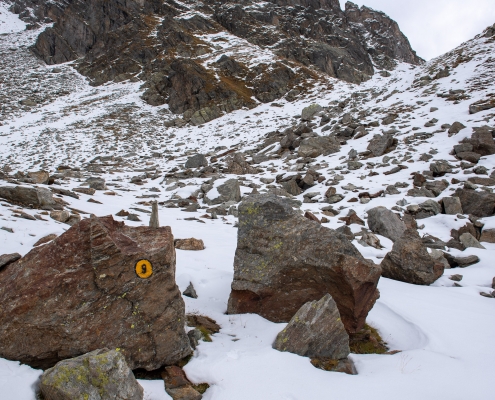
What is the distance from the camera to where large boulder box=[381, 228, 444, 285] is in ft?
24.7

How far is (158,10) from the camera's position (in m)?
77.0

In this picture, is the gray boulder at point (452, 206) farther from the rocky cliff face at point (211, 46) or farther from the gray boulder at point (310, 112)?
the rocky cliff face at point (211, 46)

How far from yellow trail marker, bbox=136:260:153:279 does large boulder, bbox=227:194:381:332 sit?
1.91 m

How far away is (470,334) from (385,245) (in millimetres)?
5310

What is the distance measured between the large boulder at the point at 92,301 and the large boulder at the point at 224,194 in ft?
36.8

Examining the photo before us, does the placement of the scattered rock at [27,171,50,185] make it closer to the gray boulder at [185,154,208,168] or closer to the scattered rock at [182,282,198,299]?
the gray boulder at [185,154,208,168]

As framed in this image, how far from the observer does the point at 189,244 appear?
8672mm

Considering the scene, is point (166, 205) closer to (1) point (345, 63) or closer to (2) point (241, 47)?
(2) point (241, 47)

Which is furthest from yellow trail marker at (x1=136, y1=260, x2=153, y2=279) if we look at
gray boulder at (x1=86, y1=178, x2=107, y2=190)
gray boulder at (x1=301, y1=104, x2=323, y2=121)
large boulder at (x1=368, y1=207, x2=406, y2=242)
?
gray boulder at (x1=301, y1=104, x2=323, y2=121)

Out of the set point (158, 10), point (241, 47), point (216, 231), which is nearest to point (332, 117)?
point (216, 231)

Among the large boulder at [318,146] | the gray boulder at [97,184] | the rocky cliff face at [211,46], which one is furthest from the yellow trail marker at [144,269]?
the rocky cliff face at [211,46]

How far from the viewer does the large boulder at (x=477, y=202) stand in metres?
11.5

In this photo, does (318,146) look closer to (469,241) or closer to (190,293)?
(469,241)

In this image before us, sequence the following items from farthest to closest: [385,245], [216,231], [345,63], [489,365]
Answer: [345,63] < [216,231] < [385,245] < [489,365]
